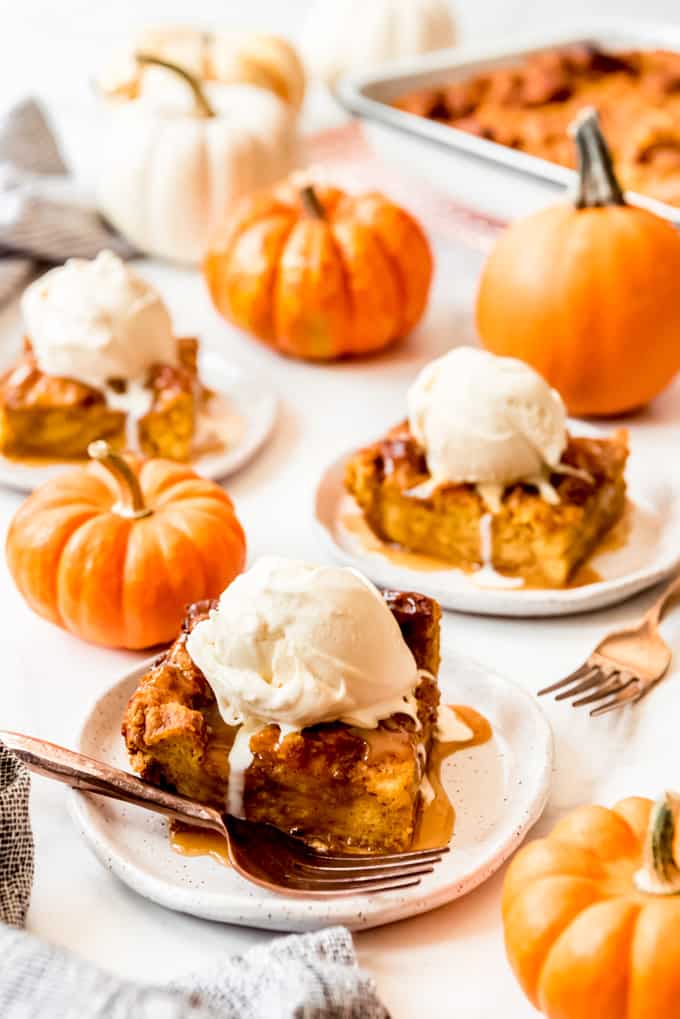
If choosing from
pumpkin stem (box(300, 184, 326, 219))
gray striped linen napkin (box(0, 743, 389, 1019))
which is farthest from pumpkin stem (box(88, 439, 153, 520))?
pumpkin stem (box(300, 184, 326, 219))

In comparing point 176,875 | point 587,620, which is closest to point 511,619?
point 587,620

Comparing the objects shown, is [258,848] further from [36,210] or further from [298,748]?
[36,210]

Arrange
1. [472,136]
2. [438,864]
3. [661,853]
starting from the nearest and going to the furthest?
1. [661,853]
2. [438,864]
3. [472,136]

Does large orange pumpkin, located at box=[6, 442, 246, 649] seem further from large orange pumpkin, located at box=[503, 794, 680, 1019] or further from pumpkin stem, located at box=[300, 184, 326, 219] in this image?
pumpkin stem, located at box=[300, 184, 326, 219]

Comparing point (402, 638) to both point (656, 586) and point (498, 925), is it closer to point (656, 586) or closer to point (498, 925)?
point (498, 925)

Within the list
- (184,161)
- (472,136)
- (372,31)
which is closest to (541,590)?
(472,136)
